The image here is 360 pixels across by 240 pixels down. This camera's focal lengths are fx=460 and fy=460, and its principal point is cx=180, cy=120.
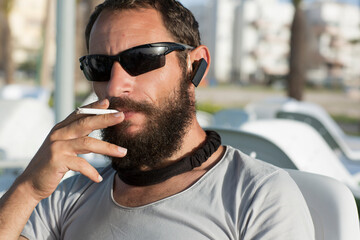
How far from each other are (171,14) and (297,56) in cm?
1139

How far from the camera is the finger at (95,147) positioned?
1.40m

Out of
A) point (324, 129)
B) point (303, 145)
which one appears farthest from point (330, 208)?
point (324, 129)

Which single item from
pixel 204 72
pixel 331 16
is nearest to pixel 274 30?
pixel 331 16

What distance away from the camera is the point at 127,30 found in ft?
5.56

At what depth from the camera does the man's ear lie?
182 centimetres

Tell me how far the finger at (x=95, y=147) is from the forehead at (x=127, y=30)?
0.43 metres

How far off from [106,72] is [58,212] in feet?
2.00

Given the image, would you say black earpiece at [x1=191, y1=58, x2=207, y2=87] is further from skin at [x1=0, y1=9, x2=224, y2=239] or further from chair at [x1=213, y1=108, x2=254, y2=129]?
chair at [x1=213, y1=108, x2=254, y2=129]

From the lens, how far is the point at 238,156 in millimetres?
1646

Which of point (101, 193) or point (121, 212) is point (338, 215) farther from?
point (101, 193)

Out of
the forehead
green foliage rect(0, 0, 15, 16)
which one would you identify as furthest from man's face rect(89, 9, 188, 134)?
green foliage rect(0, 0, 15, 16)

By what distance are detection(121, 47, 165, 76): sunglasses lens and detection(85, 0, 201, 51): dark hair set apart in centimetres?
14

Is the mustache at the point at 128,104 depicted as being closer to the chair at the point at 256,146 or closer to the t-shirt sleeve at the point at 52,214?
the t-shirt sleeve at the point at 52,214

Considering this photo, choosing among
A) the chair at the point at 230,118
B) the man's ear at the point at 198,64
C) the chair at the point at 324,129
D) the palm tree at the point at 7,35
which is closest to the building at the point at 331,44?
the palm tree at the point at 7,35
